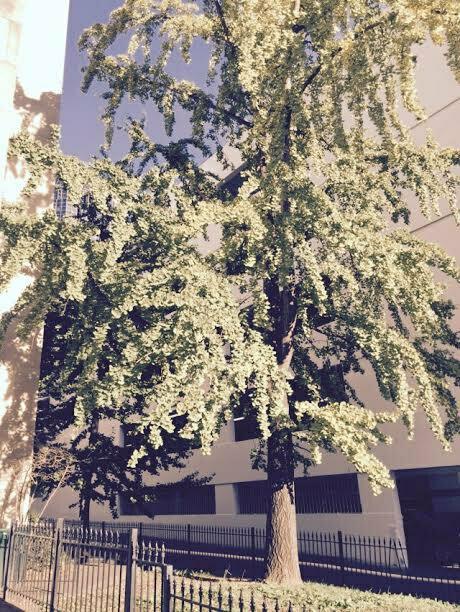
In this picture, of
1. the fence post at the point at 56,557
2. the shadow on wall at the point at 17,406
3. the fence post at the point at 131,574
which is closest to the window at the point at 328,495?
the shadow on wall at the point at 17,406

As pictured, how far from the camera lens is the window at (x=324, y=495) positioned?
16672 millimetres

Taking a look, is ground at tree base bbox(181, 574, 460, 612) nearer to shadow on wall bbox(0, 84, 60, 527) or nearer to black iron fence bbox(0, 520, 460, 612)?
black iron fence bbox(0, 520, 460, 612)

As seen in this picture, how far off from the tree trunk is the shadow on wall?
695 cm

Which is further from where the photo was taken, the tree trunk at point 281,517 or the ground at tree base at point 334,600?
the tree trunk at point 281,517

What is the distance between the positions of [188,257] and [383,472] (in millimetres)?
4693

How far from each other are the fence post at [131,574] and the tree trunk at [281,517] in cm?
473

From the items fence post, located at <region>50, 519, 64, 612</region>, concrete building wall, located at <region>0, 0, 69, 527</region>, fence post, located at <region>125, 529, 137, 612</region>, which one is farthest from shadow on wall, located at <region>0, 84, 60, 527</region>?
fence post, located at <region>125, 529, 137, 612</region>

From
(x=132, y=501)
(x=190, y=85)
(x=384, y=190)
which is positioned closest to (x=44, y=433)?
(x=132, y=501)

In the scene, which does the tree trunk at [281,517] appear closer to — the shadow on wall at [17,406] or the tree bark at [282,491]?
the tree bark at [282,491]

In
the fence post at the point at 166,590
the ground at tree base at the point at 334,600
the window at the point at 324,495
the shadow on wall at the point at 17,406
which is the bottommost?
the ground at tree base at the point at 334,600

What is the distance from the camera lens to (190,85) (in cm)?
1203

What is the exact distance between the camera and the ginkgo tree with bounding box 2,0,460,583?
844cm

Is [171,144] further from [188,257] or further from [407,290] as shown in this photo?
[407,290]

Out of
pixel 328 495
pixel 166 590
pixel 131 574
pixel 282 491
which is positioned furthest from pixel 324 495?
pixel 166 590
